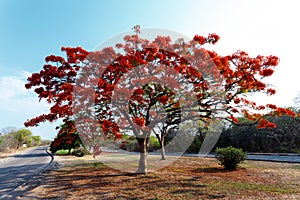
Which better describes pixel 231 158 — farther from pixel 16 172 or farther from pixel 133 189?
pixel 16 172

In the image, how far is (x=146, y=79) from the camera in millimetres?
7238

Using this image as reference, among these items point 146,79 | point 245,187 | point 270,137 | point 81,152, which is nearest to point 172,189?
point 245,187

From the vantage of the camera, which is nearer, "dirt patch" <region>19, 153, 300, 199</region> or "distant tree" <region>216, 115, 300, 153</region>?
"dirt patch" <region>19, 153, 300, 199</region>

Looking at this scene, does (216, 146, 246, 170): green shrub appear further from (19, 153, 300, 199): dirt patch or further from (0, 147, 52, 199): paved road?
(0, 147, 52, 199): paved road

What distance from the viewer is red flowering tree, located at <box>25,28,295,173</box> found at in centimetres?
680

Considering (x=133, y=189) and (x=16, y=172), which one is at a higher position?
(x=133, y=189)

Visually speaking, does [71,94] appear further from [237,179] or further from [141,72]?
[237,179]

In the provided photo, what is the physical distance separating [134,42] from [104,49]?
1.28m

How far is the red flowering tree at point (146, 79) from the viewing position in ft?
22.3

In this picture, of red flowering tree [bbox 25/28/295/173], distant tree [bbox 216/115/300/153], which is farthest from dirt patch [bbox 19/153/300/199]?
distant tree [bbox 216/115/300/153]

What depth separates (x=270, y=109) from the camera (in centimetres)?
747

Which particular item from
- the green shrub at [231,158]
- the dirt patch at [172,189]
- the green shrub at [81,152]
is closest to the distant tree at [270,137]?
the green shrub at [231,158]

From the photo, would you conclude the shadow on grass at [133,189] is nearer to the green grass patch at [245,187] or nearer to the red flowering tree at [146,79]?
the green grass patch at [245,187]

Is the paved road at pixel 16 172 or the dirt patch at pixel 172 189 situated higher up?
the dirt patch at pixel 172 189
